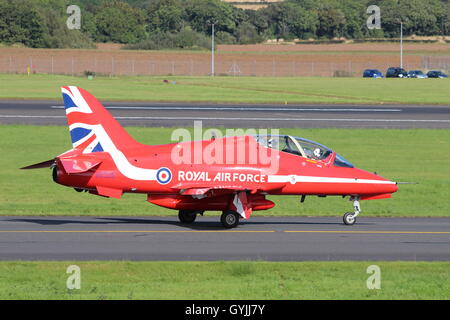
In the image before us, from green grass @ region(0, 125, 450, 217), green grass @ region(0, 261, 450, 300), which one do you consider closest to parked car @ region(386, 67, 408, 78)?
green grass @ region(0, 125, 450, 217)

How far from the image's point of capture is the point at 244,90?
8538cm

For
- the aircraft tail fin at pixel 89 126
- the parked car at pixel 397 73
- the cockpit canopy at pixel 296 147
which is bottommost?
the cockpit canopy at pixel 296 147

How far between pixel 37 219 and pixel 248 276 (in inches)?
411

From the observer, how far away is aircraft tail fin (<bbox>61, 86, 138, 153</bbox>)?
84.0 feet

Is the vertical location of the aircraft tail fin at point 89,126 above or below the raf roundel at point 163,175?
above

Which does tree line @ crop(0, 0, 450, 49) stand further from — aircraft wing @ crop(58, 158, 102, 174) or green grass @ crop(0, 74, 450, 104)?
aircraft wing @ crop(58, 158, 102, 174)

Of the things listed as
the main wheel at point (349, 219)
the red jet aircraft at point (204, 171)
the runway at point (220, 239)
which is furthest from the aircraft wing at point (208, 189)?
the main wheel at point (349, 219)

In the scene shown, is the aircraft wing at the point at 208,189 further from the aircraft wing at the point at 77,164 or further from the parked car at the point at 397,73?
the parked car at the point at 397,73

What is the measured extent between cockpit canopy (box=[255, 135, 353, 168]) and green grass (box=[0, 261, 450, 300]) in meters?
6.14

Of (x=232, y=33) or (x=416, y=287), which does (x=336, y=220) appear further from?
(x=232, y=33)

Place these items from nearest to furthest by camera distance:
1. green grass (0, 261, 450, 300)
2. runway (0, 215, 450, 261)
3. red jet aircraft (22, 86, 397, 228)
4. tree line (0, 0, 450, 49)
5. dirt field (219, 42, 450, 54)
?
green grass (0, 261, 450, 300)
runway (0, 215, 450, 261)
red jet aircraft (22, 86, 397, 228)
tree line (0, 0, 450, 49)
dirt field (219, 42, 450, 54)

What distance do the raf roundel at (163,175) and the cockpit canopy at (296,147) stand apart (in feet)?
9.25

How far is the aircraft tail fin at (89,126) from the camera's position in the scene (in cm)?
2559

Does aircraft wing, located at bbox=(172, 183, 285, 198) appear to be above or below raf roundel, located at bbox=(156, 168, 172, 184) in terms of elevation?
below
